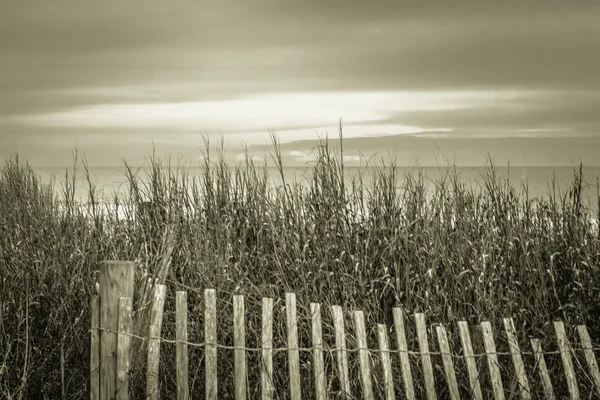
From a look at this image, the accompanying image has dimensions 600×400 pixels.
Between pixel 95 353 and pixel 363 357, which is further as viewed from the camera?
pixel 363 357

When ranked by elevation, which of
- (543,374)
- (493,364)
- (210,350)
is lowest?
(543,374)

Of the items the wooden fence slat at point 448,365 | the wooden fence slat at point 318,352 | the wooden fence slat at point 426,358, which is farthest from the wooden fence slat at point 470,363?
the wooden fence slat at point 318,352

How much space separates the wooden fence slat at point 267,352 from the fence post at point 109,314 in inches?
31.9

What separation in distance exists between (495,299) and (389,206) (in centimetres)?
122

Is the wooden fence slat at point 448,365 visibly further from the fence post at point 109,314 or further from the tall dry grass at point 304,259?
the fence post at point 109,314

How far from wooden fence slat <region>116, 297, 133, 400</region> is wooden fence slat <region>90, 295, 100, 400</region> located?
4.8 inches

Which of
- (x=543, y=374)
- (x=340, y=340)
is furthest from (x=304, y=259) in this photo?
(x=543, y=374)

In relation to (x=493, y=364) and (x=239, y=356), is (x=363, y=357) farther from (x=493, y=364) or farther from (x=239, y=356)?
(x=493, y=364)

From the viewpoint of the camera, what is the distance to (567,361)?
422 centimetres

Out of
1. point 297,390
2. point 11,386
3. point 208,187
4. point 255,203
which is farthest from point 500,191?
point 11,386

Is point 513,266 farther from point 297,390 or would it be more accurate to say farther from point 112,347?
point 112,347

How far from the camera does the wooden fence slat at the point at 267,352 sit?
3.69m

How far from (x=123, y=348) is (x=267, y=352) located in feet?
2.64

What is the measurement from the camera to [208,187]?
6457 millimetres
